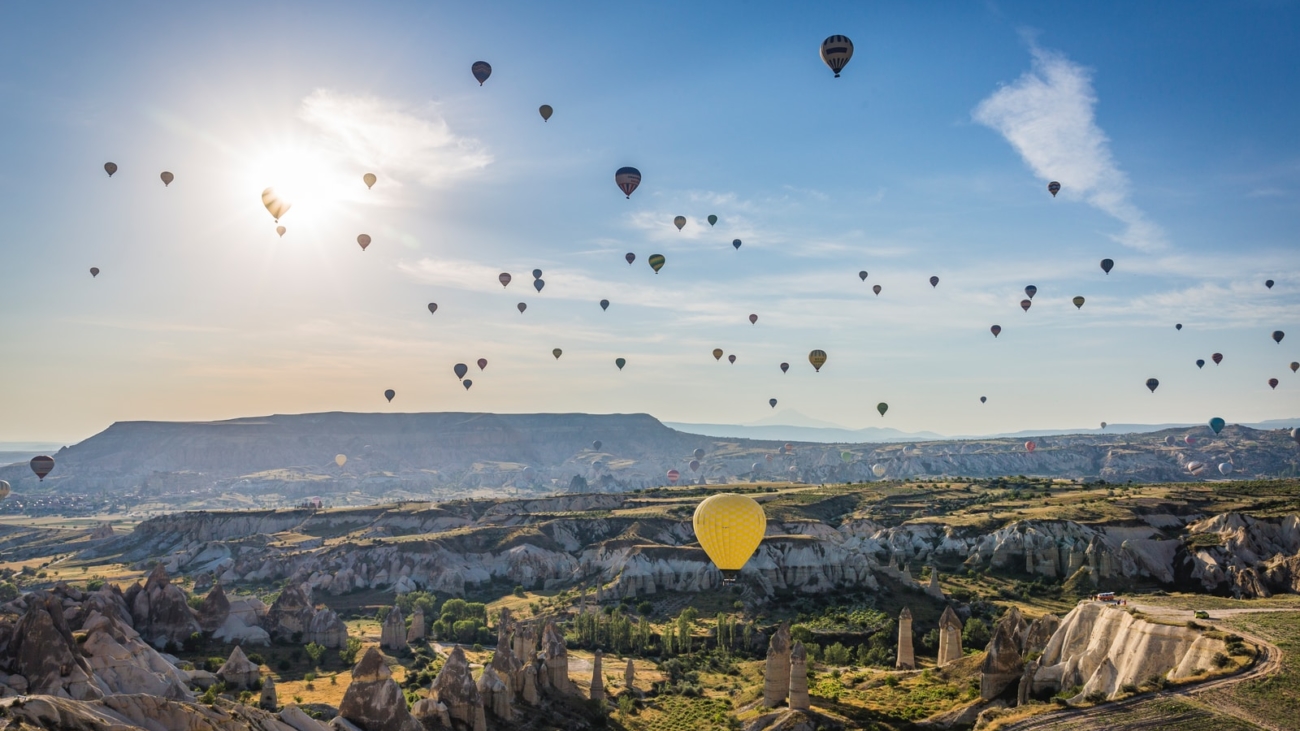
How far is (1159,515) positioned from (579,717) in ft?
286

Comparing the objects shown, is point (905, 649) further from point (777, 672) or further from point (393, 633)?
point (393, 633)

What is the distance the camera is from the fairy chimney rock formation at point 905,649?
68.6m

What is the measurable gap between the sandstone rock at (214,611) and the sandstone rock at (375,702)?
4424cm

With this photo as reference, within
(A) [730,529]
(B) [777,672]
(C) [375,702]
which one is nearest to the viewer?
(C) [375,702]

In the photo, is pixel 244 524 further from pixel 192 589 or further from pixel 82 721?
pixel 82 721

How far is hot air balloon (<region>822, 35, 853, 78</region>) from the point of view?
68.3 meters

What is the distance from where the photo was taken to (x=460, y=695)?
47875mm

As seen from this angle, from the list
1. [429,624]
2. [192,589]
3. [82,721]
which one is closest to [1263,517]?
[429,624]

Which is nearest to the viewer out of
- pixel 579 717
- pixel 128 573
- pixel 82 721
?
pixel 82 721

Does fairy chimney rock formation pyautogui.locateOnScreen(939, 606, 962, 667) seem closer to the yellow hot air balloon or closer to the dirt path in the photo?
the yellow hot air balloon

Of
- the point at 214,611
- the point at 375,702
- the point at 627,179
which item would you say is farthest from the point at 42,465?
the point at 375,702

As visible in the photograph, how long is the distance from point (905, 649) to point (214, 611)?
194ft

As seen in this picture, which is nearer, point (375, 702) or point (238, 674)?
point (375, 702)

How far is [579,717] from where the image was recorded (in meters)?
55.7
